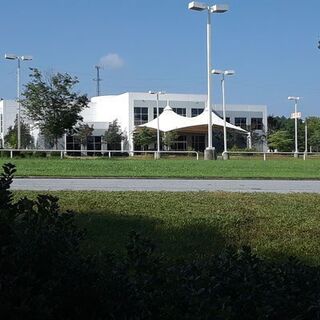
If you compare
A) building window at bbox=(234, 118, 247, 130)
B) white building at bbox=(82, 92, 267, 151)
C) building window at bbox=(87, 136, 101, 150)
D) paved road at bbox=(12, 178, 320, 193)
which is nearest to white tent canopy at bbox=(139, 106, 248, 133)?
white building at bbox=(82, 92, 267, 151)

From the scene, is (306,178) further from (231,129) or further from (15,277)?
(231,129)

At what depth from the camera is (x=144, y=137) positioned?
7869cm

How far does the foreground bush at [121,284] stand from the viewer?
8.36 ft

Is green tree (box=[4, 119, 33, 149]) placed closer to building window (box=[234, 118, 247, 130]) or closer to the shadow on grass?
building window (box=[234, 118, 247, 130])

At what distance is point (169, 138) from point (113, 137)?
9.15 meters

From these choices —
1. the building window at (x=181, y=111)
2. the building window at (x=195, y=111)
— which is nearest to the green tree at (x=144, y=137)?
the building window at (x=181, y=111)

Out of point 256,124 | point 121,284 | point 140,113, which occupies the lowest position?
point 121,284

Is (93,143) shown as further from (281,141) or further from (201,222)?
(201,222)

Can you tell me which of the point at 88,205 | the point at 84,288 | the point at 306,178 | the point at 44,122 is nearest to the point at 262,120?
the point at 44,122

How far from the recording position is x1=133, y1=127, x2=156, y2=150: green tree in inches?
3105

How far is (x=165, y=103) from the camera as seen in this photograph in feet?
311

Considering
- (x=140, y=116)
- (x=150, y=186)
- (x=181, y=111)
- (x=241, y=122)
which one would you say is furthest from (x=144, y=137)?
(x=150, y=186)

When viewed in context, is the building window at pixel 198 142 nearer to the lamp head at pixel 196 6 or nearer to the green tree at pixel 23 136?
the green tree at pixel 23 136

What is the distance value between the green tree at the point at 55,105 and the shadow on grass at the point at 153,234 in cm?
4895
